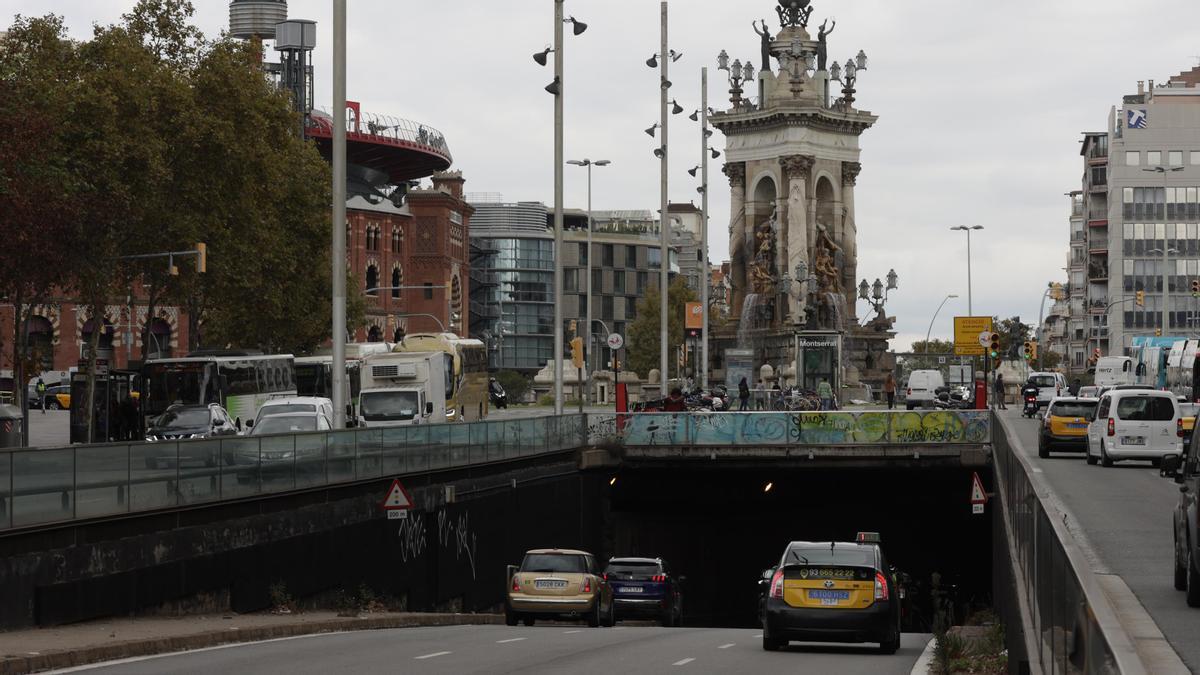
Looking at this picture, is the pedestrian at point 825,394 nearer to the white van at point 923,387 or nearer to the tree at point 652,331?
the white van at point 923,387

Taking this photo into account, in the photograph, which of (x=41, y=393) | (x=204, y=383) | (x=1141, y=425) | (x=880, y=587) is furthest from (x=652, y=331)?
(x=880, y=587)

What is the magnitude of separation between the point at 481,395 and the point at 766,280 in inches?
1219

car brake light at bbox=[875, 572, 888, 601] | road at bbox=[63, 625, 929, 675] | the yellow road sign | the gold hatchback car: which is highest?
the yellow road sign

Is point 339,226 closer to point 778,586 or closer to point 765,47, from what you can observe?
point 778,586

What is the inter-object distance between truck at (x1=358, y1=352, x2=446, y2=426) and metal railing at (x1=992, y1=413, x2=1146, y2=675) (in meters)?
35.8

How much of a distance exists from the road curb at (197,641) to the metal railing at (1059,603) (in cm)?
881

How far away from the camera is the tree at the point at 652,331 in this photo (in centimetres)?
14162

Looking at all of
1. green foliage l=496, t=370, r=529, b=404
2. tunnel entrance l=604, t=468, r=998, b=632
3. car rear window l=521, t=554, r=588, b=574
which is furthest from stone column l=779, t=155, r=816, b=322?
car rear window l=521, t=554, r=588, b=574

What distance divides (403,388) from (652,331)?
90162 millimetres

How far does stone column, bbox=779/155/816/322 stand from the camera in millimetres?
95000

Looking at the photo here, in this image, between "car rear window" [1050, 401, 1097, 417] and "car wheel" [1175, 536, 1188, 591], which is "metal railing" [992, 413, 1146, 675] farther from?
"car rear window" [1050, 401, 1097, 417]

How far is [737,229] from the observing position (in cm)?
9844

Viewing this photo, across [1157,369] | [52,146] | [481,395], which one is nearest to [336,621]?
[52,146]

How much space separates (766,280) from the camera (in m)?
95.1
